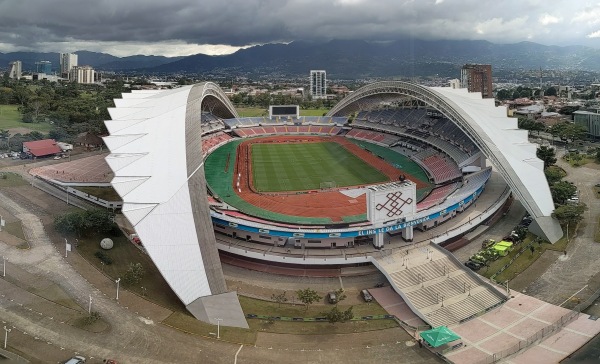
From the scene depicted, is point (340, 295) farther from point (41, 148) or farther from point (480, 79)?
point (480, 79)

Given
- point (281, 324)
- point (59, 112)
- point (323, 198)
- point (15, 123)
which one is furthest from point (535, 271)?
point (15, 123)

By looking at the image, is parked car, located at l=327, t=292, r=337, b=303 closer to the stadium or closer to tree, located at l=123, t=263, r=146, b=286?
the stadium

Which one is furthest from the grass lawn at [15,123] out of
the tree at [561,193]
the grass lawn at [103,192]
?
the tree at [561,193]

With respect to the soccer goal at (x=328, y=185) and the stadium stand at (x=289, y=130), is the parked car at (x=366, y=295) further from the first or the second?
the stadium stand at (x=289, y=130)

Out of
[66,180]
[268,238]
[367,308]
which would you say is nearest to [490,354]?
[367,308]

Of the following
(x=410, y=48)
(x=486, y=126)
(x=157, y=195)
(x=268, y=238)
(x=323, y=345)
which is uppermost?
(x=410, y=48)

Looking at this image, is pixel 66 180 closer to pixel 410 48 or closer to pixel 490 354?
pixel 490 354

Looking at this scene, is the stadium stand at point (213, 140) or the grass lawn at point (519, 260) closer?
the grass lawn at point (519, 260)
